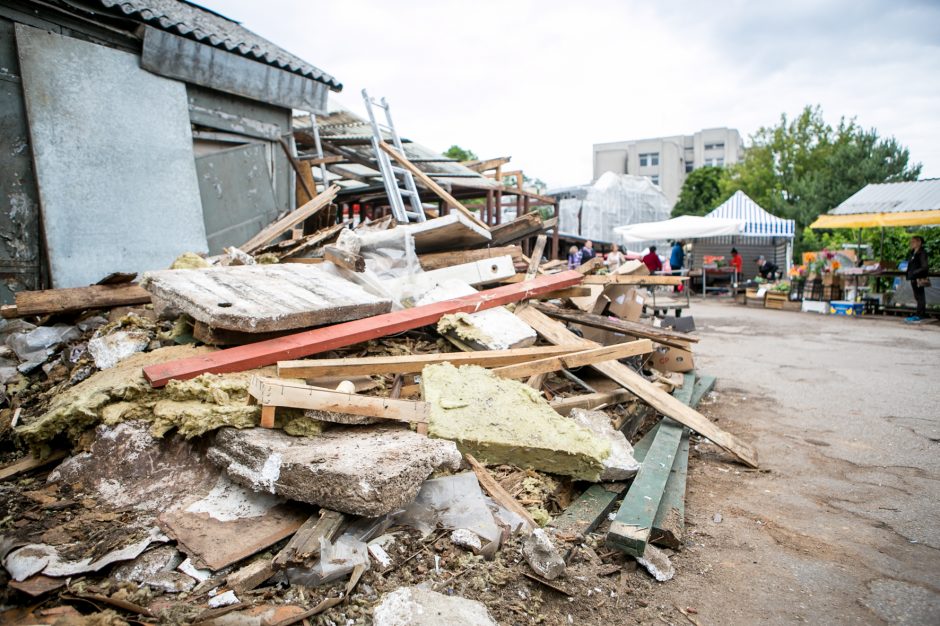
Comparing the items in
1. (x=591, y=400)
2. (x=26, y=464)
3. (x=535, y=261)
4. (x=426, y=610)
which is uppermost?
(x=535, y=261)

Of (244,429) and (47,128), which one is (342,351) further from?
(47,128)

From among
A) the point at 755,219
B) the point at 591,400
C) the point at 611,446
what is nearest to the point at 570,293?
the point at 591,400

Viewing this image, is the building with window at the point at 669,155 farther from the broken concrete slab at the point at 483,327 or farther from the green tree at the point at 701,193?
the broken concrete slab at the point at 483,327

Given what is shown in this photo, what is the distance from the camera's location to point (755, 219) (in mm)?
19688

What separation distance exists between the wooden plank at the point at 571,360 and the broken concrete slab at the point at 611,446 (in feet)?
1.24

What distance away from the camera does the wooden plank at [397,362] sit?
3141 mm

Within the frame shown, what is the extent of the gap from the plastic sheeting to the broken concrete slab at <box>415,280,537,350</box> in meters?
27.5

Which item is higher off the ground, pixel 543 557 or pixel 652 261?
pixel 652 261

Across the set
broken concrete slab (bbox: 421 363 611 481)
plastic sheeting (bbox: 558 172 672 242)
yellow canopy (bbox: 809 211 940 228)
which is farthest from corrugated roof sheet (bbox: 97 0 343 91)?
plastic sheeting (bbox: 558 172 672 242)

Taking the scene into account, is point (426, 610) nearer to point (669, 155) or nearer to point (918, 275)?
point (918, 275)

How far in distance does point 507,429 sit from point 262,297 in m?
1.98

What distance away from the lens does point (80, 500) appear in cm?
246

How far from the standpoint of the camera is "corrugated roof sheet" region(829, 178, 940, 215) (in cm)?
1419

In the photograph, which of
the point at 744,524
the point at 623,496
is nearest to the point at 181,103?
the point at 623,496
